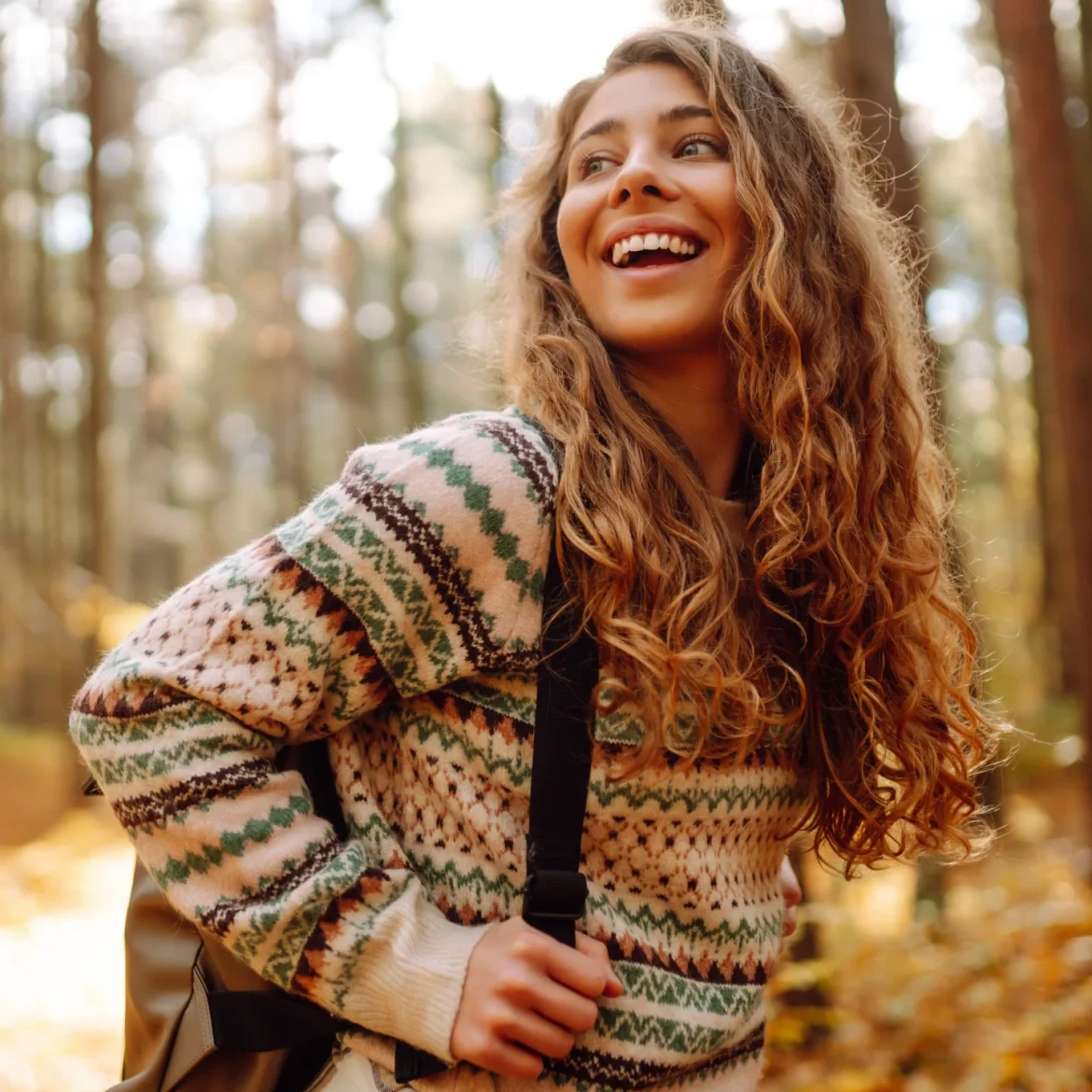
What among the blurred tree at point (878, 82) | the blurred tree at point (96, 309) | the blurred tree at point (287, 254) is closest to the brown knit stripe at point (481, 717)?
the blurred tree at point (878, 82)

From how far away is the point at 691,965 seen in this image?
1.68m

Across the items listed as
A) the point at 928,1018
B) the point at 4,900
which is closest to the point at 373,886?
the point at 928,1018

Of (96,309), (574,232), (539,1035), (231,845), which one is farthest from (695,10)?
(96,309)

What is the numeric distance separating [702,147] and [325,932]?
5.11ft

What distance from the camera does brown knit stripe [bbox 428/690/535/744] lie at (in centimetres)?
162

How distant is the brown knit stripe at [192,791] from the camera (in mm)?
1471

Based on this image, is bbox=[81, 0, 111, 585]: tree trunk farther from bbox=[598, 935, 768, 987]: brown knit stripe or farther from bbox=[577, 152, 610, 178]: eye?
bbox=[598, 935, 768, 987]: brown knit stripe

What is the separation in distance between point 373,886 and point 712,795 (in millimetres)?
575

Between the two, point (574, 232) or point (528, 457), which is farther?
point (574, 232)

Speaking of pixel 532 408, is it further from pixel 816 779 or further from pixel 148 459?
pixel 148 459

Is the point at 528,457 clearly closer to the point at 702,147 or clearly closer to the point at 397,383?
the point at 702,147

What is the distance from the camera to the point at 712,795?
67.6 inches

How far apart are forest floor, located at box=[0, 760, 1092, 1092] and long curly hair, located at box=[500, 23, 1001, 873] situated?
1.86 m

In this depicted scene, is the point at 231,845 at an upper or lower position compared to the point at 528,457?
lower
